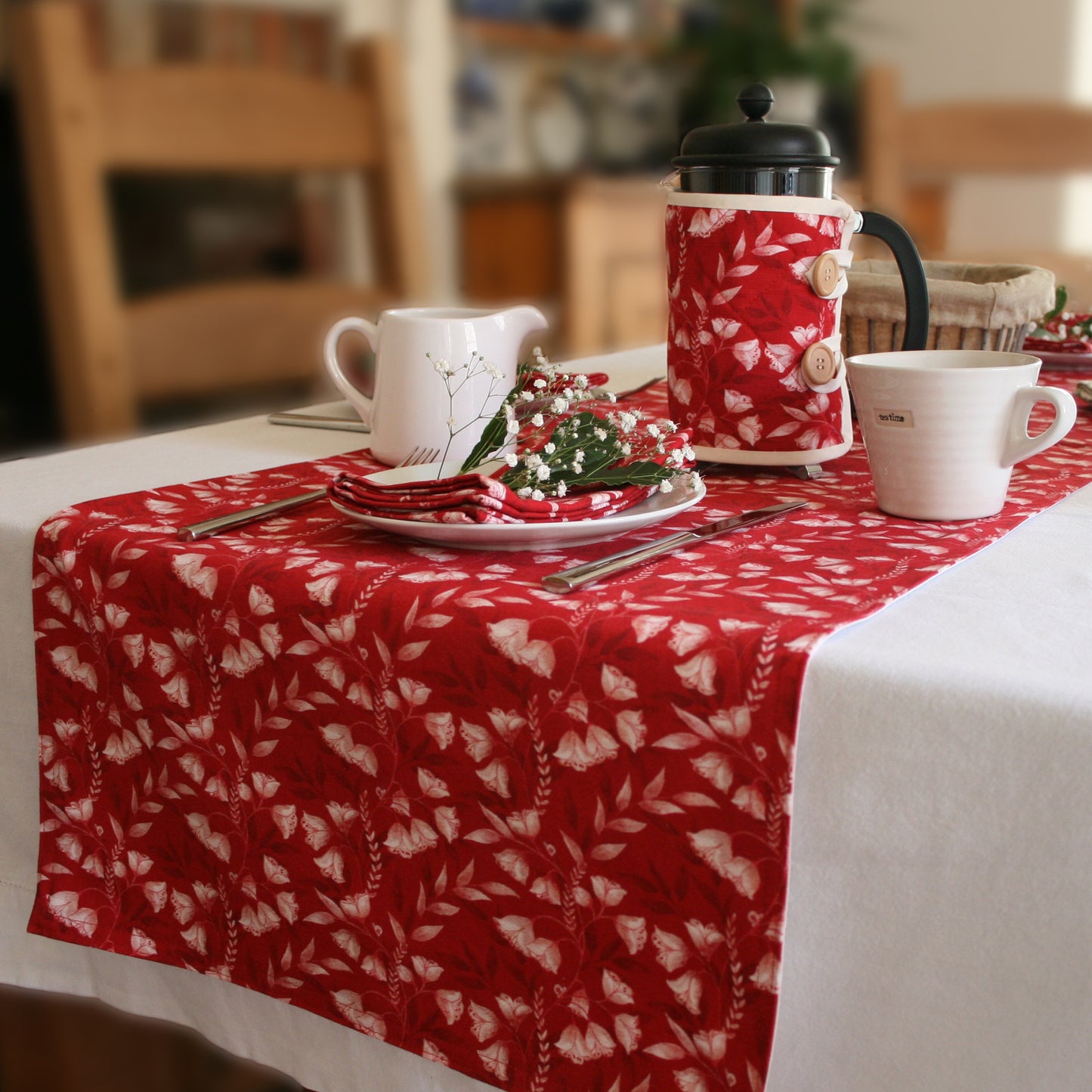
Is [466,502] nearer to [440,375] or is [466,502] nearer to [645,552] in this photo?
[645,552]

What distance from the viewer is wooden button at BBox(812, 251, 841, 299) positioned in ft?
2.39

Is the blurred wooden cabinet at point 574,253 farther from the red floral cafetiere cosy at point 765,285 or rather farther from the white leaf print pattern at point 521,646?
the white leaf print pattern at point 521,646

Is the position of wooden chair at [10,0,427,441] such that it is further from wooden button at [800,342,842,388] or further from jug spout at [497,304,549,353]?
wooden button at [800,342,842,388]

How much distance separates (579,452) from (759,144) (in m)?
0.24

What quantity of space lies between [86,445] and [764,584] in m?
0.54

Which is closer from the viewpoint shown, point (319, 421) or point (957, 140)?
point (319, 421)

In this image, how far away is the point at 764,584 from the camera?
0.53 m

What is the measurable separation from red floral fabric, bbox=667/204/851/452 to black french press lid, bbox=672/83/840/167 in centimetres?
3

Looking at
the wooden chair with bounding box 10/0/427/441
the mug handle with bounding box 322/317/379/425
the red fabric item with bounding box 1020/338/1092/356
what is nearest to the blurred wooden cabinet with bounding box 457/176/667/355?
the wooden chair with bounding box 10/0/427/441

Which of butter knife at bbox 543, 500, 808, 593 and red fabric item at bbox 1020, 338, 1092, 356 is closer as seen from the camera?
butter knife at bbox 543, 500, 808, 593

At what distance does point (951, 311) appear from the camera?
86cm

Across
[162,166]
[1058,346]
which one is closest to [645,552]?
[1058,346]

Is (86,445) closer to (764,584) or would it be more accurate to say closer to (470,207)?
(764,584)

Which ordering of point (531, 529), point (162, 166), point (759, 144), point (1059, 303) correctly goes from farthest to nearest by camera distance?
1. point (162, 166)
2. point (1059, 303)
3. point (759, 144)
4. point (531, 529)
